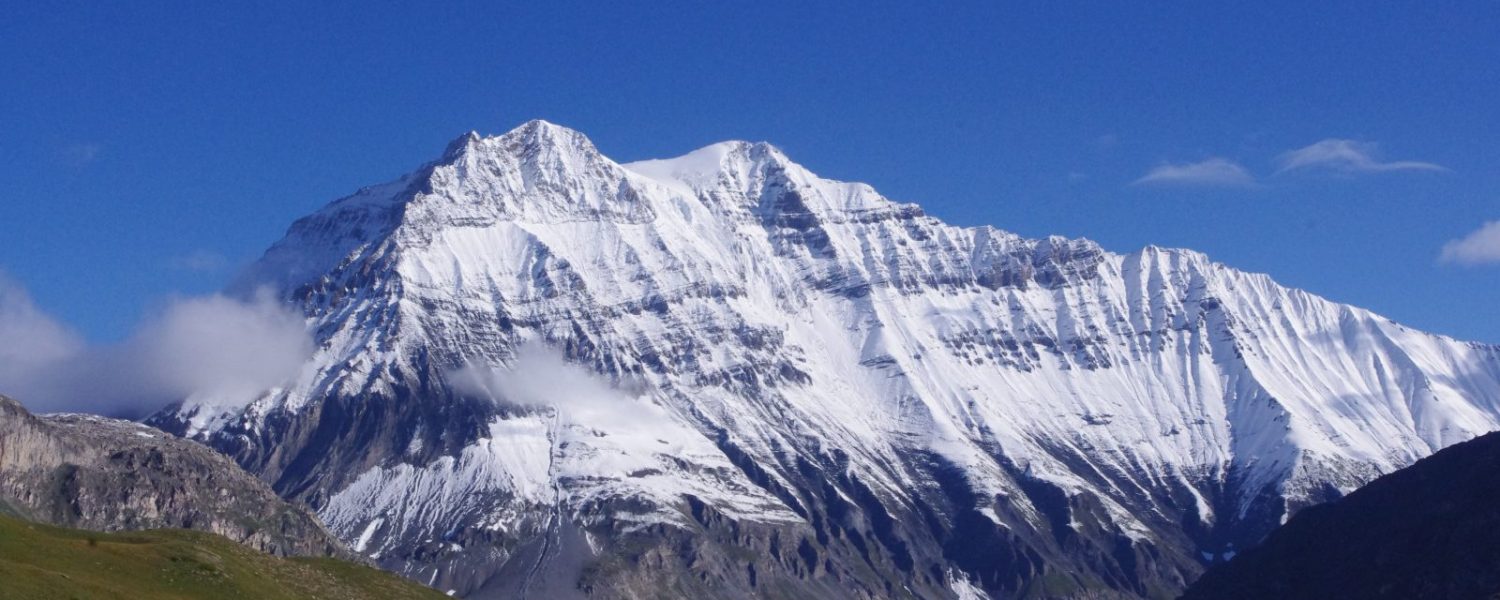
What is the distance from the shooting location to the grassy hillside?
145 m

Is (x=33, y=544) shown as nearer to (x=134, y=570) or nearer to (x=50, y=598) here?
(x=134, y=570)

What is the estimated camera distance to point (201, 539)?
595ft

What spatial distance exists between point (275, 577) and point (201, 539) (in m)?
11.8

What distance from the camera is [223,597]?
522ft

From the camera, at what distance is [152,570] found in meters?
161

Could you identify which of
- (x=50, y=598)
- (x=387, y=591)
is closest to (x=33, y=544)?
(x=50, y=598)

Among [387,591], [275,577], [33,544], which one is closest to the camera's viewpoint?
[33,544]

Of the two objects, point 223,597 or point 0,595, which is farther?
point 223,597

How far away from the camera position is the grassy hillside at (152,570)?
144875 mm

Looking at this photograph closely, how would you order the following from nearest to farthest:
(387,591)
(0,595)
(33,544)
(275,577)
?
(0,595) < (33,544) < (275,577) < (387,591)

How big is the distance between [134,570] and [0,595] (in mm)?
24485

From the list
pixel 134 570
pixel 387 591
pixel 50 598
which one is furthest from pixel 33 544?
pixel 387 591

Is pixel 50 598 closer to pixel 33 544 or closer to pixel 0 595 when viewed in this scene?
pixel 0 595

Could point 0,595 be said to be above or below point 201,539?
below
